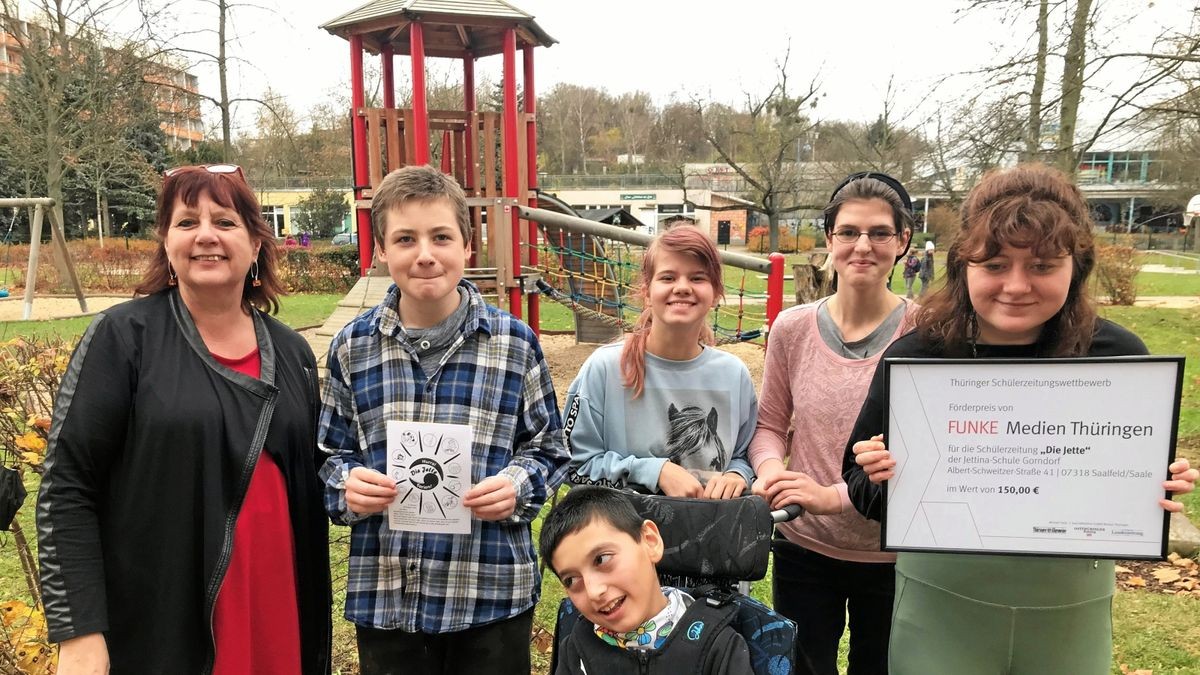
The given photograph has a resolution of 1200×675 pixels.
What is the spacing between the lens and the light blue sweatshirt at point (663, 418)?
2.33 m

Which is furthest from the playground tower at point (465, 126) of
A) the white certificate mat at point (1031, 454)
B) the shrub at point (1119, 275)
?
the shrub at point (1119, 275)

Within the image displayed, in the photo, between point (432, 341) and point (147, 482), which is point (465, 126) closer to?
point (432, 341)

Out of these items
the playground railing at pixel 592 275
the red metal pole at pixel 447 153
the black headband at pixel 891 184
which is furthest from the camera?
the red metal pole at pixel 447 153

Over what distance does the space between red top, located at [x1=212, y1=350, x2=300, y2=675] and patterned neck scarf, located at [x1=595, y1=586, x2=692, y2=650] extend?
2.94 feet

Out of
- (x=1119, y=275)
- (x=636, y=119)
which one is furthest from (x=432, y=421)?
(x=636, y=119)

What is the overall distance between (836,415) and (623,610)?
2.98 ft

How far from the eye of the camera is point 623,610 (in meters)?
1.88

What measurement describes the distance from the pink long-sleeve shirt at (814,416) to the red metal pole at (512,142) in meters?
7.41

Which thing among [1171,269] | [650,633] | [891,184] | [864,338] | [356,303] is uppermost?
[891,184]

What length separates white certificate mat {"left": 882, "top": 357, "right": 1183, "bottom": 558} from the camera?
5.95 feet

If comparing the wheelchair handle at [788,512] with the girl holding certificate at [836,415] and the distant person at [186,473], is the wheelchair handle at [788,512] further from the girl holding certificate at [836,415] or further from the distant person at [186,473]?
the distant person at [186,473]

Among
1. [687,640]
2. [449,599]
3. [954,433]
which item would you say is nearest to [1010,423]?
[954,433]

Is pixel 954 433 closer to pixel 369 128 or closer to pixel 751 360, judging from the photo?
pixel 369 128

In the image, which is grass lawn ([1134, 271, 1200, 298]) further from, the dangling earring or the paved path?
the dangling earring
